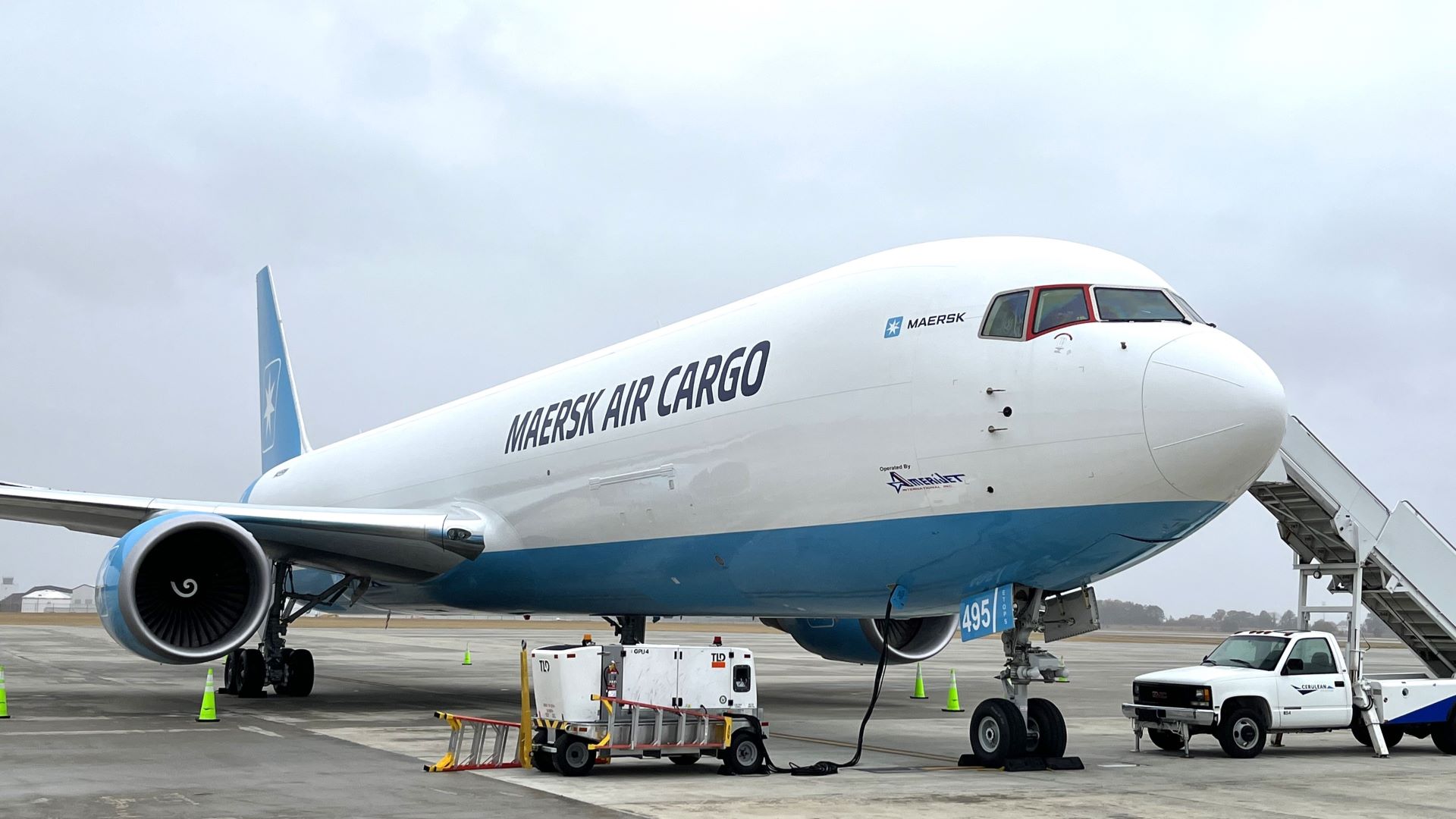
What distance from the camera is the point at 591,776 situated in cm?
984

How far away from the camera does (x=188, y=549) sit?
49.0 feet

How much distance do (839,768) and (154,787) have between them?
4910 mm

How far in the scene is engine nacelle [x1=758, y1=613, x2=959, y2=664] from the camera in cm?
1580

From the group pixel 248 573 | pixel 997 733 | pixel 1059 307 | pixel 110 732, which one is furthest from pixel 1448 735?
pixel 110 732

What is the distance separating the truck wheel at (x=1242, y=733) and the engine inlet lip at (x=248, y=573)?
31.3ft

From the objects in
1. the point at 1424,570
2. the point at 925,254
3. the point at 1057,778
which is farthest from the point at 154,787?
the point at 1424,570

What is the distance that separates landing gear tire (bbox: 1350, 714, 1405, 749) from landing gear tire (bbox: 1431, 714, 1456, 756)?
0.35 meters

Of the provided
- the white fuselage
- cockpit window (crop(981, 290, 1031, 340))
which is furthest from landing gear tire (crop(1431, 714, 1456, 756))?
cockpit window (crop(981, 290, 1031, 340))

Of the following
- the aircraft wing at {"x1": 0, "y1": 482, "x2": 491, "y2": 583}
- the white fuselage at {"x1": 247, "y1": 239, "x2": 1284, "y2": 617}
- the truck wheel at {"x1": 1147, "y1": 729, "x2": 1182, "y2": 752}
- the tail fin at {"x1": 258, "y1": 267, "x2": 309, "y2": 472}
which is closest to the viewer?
the white fuselage at {"x1": 247, "y1": 239, "x2": 1284, "y2": 617}

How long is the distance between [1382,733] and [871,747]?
516 centimetres

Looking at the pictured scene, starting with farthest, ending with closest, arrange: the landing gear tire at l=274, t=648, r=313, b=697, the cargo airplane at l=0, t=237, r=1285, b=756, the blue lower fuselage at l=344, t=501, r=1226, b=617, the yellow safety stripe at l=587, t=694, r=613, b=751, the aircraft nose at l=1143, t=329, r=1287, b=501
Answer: the landing gear tire at l=274, t=648, r=313, b=697, the yellow safety stripe at l=587, t=694, r=613, b=751, the blue lower fuselage at l=344, t=501, r=1226, b=617, the cargo airplane at l=0, t=237, r=1285, b=756, the aircraft nose at l=1143, t=329, r=1287, b=501

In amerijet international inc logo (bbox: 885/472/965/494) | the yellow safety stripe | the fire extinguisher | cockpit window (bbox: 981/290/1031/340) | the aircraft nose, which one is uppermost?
cockpit window (bbox: 981/290/1031/340)

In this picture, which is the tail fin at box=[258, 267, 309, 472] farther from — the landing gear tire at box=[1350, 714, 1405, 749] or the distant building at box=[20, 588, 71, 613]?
the distant building at box=[20, 588, 71, 613]

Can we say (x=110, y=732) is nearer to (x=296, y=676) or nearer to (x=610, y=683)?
(x=296, y=676)
